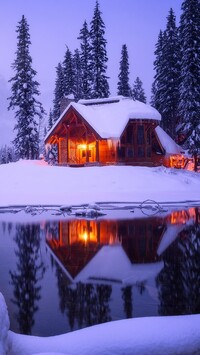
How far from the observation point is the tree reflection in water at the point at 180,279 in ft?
21.2

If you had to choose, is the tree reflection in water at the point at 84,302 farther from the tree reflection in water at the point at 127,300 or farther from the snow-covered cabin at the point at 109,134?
the snow-covered cabin at the point at 109,134

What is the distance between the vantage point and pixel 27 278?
8.31 metres

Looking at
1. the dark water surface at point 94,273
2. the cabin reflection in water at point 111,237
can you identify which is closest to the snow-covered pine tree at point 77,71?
the cabin reflection in water at point 111,237

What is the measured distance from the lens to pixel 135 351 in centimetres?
440

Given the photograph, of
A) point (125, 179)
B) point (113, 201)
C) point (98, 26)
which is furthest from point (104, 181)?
point (98, 26)

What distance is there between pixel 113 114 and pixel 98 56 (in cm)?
1319

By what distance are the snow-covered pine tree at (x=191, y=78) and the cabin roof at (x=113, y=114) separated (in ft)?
11.9

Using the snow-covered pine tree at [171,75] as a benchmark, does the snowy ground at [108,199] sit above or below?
below

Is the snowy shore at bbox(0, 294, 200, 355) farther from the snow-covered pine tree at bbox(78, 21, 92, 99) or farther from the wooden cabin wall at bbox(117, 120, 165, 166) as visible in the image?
the snow-covered pine tree at bbox(78, 21, 92, 99)

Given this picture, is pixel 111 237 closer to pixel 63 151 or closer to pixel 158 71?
pixel 63 151

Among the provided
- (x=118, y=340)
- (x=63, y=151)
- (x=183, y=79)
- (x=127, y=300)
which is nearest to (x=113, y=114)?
(x=63, y=151)

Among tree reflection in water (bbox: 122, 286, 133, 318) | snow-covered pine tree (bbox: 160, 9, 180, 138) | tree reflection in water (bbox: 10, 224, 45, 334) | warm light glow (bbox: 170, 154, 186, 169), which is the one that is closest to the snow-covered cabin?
warm light glow (bbox: 170, 154, 186, 169)

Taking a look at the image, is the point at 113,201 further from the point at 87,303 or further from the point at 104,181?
the point at 87,303

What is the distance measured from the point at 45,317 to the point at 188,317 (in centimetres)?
228
